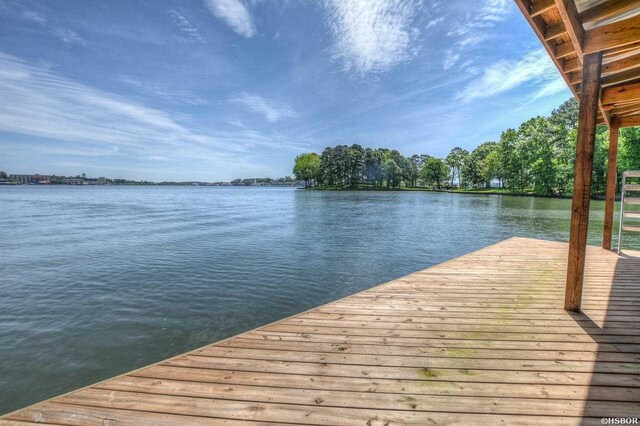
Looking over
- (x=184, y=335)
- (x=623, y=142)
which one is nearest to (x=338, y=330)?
(x=184, y=335)

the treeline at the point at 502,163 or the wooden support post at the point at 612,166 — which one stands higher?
the treeline at the point at 502,163

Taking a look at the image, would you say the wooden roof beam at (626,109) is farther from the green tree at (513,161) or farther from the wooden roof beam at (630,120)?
the green tree at (513,161)

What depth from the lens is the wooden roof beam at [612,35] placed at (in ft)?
9.66

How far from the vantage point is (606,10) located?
303 cm

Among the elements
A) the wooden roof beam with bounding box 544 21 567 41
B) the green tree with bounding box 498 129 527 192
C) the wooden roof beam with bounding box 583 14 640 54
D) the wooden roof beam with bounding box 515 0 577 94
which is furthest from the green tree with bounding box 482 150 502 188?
the wooden roof beam with bounding box 583 14 640 54

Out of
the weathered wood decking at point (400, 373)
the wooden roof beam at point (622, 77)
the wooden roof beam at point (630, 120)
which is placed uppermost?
the wooden roof beam at point (622, 77)

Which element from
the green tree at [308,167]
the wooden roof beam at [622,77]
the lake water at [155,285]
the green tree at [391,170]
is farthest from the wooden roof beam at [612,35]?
the green tree at [308,167]

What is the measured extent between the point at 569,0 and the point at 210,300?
273 inches

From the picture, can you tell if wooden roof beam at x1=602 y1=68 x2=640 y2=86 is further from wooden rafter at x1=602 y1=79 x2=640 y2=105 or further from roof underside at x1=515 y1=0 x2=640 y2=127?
wooden rafter at x1=602 y1=79 x2=640 y2=105

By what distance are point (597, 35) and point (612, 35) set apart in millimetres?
142

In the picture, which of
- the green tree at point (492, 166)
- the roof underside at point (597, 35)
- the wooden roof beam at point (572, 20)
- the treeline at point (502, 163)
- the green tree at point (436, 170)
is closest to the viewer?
the wooden roof beam at point (572, 20)

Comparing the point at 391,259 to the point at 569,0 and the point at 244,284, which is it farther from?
the point at 569,0

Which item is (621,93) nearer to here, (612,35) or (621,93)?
(621,93)

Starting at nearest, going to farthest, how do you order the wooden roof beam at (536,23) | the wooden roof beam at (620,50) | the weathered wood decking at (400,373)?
the weathered wood decking at (400,373)
the wooden roof beam at (536,23)
the wooden roof beam at (620,50)
